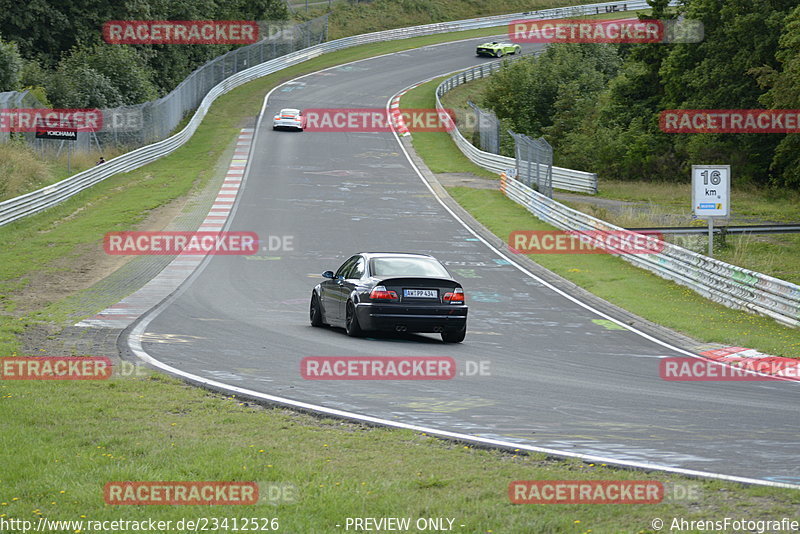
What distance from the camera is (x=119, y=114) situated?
46031 millimetres

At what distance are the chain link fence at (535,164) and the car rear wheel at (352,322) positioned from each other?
20.2m

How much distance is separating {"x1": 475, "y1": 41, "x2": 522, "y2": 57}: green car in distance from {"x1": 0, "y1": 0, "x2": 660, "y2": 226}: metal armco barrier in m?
10.9

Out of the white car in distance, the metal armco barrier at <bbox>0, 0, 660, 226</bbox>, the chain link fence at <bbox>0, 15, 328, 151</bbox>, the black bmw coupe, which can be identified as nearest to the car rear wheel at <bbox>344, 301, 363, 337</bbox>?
the black bmw coupe

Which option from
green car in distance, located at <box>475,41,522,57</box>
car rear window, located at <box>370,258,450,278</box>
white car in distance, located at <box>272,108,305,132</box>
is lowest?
car rear window, located at <box>370,258,450,278</box>

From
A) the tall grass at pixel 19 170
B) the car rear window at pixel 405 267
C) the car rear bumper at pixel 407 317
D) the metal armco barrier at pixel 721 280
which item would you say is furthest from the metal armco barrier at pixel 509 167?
the car rear bumper at pixel 407 317

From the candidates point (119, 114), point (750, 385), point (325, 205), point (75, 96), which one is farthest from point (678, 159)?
point (750, 385)

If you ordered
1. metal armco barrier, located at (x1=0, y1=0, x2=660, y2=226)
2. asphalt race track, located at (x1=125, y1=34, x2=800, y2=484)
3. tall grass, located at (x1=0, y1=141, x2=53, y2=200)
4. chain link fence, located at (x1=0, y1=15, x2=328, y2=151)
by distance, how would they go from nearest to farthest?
asphalt race track, located at (x1=125, y1=34, x2=800, y2=484), metal armco barrier, located at (x1=0, y1=0, x2=660, y2=226), tall grass, located at (x1=0, y1=141, x2=53, y2=200), chain link fence, located at (x1=0, y1=15, x2=328, y2=151)

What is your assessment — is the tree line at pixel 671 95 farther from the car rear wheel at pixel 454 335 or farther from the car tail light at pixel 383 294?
the car tail light at pixel 383 294

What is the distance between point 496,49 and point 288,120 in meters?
31.9

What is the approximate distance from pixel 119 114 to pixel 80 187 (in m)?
9.62

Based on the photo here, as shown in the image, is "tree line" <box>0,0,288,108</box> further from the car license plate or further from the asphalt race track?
the car license plate

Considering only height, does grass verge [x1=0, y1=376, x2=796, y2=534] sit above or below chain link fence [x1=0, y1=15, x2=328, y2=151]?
below

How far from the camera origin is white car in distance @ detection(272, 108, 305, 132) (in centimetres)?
5550

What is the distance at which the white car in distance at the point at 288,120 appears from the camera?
55500mm
